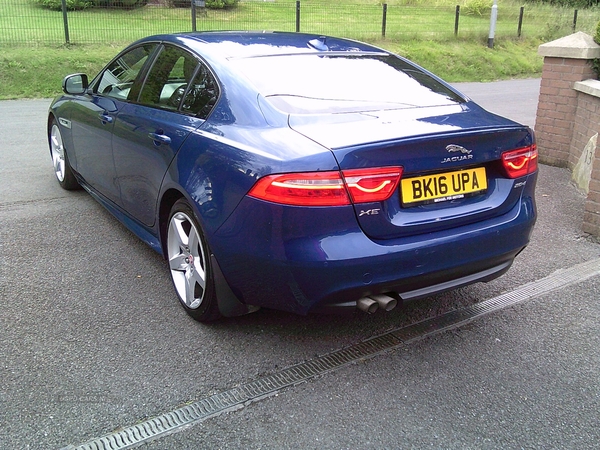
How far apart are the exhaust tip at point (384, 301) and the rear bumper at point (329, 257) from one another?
48 millimetres

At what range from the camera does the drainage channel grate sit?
2512 millimetres

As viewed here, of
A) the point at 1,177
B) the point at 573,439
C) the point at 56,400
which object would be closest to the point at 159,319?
the point at 56,400

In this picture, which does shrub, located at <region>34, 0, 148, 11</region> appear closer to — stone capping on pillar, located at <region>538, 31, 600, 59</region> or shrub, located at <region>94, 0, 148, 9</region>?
shrub, located at <region>94, 0, 148, 9</region>

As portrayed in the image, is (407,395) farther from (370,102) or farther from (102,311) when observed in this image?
(102,311)

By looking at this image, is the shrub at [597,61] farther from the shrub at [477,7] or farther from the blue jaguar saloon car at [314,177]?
the shrub at [477,7]

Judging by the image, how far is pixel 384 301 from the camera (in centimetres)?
280

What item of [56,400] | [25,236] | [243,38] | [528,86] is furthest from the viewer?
[528,86]

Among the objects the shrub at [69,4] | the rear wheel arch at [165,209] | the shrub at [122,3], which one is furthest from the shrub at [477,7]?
the rear wheel arch at [165,209]

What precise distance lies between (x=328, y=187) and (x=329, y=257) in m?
0.30

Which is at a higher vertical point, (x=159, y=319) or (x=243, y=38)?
(x=243, y=38)

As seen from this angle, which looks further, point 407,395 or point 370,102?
point 370,102

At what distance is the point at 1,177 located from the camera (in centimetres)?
623

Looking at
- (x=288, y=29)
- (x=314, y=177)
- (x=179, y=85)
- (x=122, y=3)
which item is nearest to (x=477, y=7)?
(x=288, y=29)

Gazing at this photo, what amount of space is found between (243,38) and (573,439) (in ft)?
9.55
